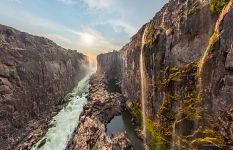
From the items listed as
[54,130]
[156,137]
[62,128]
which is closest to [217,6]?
[156,137]

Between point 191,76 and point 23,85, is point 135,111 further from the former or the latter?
point 191,76

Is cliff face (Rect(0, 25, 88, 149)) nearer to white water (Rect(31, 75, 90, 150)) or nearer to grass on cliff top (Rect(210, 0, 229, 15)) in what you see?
white water (Rect(31, 75, 90, 150))

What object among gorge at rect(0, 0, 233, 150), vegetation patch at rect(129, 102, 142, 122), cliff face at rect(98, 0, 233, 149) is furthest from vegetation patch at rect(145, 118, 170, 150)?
vegetation patch at rect(129, 102, 142, 122)

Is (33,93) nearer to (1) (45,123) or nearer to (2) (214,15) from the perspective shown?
(1) (45,123)

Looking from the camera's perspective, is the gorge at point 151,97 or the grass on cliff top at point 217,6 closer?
the gorge at point 151,97

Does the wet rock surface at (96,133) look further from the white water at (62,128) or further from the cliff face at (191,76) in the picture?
the cliff face at (191,76)

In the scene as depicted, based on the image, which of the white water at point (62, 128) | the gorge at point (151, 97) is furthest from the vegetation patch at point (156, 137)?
the white water at point (62, 128)

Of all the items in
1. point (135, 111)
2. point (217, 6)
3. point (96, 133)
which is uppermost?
point (217, 6)
